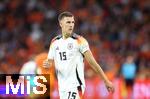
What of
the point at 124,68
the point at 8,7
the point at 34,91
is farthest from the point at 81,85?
the point at 8,7

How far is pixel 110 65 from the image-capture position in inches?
813

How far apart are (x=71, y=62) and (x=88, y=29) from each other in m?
14.2

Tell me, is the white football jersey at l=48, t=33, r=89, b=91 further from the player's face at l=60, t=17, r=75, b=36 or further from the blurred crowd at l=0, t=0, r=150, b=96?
the blurred crowd at l=0, t=0, r=150, b=96

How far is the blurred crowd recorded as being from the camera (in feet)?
70.9

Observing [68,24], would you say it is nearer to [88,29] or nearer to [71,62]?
[71,62]

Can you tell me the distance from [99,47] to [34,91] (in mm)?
9809

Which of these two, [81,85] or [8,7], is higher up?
[8,7]

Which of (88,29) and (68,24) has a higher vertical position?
(88,29)

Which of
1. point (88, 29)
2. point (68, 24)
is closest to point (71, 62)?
point (68, 24)

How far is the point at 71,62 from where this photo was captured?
370 inches

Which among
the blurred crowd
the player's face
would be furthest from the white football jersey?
the blurred crowd

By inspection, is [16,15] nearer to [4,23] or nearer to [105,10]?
[4,23]

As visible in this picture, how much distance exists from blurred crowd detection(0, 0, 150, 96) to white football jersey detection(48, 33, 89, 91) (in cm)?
1084

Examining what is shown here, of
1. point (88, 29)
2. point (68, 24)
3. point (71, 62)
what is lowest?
point (71, 62)
